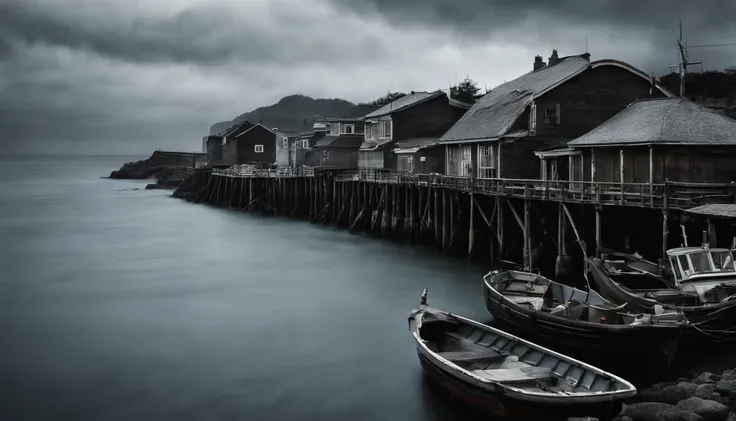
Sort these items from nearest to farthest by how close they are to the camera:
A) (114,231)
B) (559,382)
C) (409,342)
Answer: (559,382)
(409,342)
(114,231)

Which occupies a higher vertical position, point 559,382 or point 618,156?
point 618,156

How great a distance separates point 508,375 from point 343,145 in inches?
1979

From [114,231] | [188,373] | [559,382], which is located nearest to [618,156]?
[559,382]

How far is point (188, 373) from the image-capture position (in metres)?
19.6

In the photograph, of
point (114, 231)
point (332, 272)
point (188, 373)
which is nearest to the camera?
point (188, 373)

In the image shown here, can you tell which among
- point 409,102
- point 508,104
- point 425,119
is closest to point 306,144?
point 409,102

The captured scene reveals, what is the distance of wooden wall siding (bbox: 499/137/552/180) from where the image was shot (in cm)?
3541

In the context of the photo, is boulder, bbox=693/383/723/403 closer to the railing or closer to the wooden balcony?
the wooden balcony

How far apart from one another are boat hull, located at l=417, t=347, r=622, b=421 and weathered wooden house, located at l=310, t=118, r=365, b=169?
158ft

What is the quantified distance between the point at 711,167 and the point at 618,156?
3.42m

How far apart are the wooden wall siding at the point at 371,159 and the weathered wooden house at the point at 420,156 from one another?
2596mm

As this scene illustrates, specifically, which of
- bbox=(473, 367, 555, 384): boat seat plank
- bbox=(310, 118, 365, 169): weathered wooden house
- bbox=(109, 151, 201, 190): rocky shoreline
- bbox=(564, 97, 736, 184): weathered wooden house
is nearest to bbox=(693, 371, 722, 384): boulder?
bbox=(473, 367, 555, 384): boat seat plank

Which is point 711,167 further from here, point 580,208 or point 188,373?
point 188,373

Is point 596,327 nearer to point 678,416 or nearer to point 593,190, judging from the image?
point 678,416
